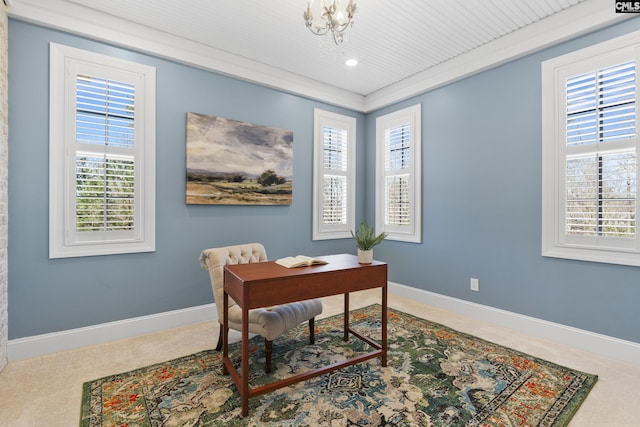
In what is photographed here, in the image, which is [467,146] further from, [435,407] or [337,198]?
[435,407]

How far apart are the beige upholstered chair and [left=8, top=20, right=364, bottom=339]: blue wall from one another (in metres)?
0.84

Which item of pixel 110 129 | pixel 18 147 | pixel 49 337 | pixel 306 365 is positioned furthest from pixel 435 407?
pixel 18 147

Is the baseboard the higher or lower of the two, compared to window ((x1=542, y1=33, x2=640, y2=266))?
lower

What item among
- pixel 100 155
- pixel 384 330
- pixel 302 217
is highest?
pixel 100 155

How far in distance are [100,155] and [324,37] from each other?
240 cm

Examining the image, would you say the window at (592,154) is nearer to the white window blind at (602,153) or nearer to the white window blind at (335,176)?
the white window blind at (602,153)

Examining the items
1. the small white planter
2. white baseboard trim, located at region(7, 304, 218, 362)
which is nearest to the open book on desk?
the small white planter

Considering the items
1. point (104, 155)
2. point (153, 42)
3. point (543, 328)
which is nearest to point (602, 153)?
point (543, 328)

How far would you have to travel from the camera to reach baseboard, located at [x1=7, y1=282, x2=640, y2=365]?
249cm

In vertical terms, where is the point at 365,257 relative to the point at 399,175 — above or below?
below

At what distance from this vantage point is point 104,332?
2785 millimetres

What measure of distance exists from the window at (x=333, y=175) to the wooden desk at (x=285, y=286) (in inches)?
74.1

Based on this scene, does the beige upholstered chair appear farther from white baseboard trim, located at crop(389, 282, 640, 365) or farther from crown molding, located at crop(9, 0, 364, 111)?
crown molding, located at crop(9, 0, 364, 111)

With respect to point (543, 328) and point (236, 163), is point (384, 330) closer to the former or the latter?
point (543, 328)
